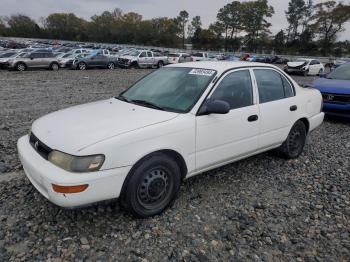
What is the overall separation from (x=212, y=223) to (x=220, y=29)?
89151 mm

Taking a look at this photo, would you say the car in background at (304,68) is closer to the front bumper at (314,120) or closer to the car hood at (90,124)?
the front bumper at (314,120)

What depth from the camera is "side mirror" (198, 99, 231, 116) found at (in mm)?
3357

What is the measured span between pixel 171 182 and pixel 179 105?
87 centimetres

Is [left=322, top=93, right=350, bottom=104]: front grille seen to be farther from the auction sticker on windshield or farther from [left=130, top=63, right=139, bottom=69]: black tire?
[left=130, top=63, right=139, bottom=69]: black tire

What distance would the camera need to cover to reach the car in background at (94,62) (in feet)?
76.5

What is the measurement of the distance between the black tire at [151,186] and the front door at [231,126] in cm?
39

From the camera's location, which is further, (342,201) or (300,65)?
(300,65)

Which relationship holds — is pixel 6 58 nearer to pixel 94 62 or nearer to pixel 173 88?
pixel 94 62

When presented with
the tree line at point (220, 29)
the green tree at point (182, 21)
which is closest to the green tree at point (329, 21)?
the tree line at point (220, 29)

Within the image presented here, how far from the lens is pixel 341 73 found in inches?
334

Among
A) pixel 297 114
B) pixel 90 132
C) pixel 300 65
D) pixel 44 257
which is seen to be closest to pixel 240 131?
pixel 297 114

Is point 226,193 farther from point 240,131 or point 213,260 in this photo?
point 213,260

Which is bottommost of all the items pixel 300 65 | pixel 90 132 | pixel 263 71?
pixel 300 65

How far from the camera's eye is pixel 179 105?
11.6 ft
